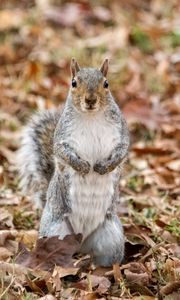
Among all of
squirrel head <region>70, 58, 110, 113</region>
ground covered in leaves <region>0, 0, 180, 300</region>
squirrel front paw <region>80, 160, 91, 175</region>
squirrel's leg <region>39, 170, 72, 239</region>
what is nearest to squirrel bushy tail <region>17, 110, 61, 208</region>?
ground covered in leaves <region>0, 0, 180, 300</region>

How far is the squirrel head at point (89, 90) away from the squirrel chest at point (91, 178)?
92 mm

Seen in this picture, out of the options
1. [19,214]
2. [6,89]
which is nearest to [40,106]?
[6,89]

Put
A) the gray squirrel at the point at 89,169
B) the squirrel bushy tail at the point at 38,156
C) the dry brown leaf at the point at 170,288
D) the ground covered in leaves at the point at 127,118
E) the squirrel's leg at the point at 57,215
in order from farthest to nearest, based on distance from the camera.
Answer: the squirrel bushy tail at the point at 38,156 → the squirrel's leg at the point at 57,215 → the gray squirrel at the point at 89,169 → the ground covered in leaves at the point at 127,118 → the dry brown leaf at the point at 170,288

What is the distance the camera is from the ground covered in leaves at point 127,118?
3.58 meters

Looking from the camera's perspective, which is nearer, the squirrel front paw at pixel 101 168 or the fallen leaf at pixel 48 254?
the fallen leaf at pixel 48 254

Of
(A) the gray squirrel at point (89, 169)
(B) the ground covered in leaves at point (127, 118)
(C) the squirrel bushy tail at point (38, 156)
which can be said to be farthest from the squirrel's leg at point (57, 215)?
(C) the squirrel bushy tail at point (38, 156)

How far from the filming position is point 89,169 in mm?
3838

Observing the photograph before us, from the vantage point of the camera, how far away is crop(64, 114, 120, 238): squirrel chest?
3801 millimetres

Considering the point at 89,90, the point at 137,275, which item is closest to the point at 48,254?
the point at 137,275

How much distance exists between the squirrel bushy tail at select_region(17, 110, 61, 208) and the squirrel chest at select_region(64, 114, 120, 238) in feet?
1.41

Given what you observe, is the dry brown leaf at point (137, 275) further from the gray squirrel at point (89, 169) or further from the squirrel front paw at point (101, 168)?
the squirrel front paw at point (101, 168)

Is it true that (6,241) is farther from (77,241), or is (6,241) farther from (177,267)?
(177,267)

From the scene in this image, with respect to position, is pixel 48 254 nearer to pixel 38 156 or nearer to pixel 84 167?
pixel 84 167

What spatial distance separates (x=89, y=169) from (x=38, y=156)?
1.88 feet
